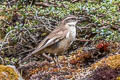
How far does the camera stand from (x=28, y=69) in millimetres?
6586

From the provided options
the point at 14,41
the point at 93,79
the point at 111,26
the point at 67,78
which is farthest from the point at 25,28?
the point at 93,79

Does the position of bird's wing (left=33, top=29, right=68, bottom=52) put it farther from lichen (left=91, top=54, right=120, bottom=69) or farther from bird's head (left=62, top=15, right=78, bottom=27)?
lichen (left=91, top=54, right=120, bottom=69)

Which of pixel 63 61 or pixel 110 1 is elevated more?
pixel 110 1

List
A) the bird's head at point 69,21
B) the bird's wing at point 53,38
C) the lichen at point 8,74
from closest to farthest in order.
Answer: the lichen at point 8,74, the bird's wing at point 53,38, the bird's head at point 69,21

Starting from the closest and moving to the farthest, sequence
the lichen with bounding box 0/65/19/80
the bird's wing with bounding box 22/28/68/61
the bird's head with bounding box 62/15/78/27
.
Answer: the lichen with bounding box 0/65/19/80 → the bird's wing with bounding box 22/28/68/61 → the bird's head with bounding box 62/15/78/27

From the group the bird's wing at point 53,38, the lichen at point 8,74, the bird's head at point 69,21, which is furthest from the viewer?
the bird's head at point 69,21

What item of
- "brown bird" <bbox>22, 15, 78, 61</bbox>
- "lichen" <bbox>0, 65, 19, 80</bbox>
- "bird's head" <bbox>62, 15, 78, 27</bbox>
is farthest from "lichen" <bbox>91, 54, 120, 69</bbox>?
"bird's head" <bbox>62, 15, 78, 27</bbox>

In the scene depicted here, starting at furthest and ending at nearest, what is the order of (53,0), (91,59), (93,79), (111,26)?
(53,0) < (111,26) < (91,59) < (93,79)

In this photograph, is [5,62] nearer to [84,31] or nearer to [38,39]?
[38,39]

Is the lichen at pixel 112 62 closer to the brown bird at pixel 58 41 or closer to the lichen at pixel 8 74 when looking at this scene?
the lichen at pixel 8 74

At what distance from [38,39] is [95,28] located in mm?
1439

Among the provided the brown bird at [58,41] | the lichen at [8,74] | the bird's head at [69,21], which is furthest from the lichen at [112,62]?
the bird's head at [69,21]

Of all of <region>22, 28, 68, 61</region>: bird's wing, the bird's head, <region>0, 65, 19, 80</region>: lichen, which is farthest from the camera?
the bird's head

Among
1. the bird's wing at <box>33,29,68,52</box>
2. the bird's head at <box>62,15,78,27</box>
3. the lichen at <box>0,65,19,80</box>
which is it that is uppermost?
the bird's head at <box>62,15,78,27</box>
